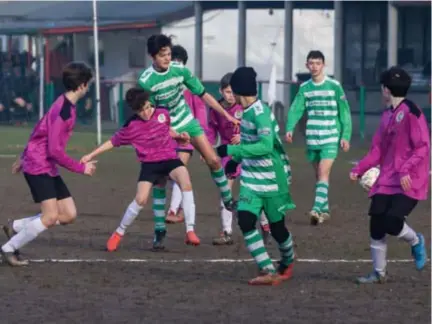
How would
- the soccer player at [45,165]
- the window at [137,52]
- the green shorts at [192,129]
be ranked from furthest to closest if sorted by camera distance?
the window at [137,52] < the green shorts at [192,129] < the soccer player at [45,165]

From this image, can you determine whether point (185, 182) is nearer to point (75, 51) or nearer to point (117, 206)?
point (117, 206)

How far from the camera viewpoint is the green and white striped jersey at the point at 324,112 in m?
13.9

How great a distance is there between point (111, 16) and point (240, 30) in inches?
236

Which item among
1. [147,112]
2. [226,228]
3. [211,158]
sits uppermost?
[147,112]

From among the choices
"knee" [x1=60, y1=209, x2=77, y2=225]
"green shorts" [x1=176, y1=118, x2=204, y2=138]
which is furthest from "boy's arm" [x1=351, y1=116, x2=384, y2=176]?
"green shorts" [x1=176, y1=118, x2=204, y2=138]

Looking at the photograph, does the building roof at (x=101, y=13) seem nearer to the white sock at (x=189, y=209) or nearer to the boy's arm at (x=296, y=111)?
the boy's arm at (x=296, y=111)

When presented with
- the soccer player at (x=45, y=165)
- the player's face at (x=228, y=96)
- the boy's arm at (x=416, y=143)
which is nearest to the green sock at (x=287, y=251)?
the boy's arm at (x=416, y=143)

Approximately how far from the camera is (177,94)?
39.4 ft

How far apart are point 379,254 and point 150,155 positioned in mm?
2839

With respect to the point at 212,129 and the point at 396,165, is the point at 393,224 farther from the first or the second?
the point at 212,129

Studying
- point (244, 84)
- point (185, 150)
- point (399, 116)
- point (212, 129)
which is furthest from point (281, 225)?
point (185, 150)

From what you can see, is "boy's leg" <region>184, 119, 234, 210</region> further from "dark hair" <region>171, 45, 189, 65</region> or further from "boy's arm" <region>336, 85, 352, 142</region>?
"boy's arm" <region>336, 85, 352, 142</region>

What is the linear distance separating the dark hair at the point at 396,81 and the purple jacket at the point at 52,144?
265cm

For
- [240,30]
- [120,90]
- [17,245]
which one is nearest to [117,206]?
[17,245]
